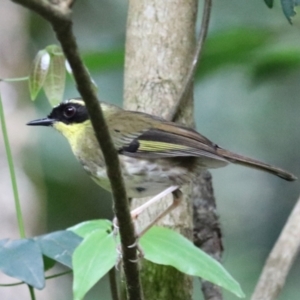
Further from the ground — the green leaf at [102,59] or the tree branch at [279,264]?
the green leaf at [102,59]

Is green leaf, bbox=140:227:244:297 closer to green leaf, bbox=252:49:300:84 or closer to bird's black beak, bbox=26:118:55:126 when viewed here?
bird's black beak, bbox=26:118:55:126

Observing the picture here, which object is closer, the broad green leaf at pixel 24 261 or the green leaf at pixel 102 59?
the broad green leaf at pixel 24 261

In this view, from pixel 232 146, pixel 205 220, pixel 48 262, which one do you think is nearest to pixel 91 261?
pixel 48 262

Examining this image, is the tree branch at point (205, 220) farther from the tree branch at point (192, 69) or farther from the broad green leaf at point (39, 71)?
the broad green leaf at point (39, 71)

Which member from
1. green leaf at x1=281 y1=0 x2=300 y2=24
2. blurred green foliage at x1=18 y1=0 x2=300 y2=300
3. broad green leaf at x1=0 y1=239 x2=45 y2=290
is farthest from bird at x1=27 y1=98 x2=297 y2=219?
blurred green foliage at x1=18 y1=0 x2=300 y2=300

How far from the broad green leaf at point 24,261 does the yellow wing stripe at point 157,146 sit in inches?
21.0

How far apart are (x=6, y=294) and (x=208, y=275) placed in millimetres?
1985

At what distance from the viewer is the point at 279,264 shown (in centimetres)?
229

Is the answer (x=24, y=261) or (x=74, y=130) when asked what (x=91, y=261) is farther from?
(x=74, y=130)

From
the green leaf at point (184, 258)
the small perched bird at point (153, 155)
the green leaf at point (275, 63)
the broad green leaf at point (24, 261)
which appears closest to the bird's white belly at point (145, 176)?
the small perched bird at point (153, 155)

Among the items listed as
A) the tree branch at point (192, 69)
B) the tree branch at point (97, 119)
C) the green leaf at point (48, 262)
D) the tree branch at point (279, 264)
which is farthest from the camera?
the tree branch at point (192, 69)

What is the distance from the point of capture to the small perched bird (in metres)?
2.28

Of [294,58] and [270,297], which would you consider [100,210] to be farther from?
[270,297]

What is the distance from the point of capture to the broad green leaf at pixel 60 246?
1952mm
